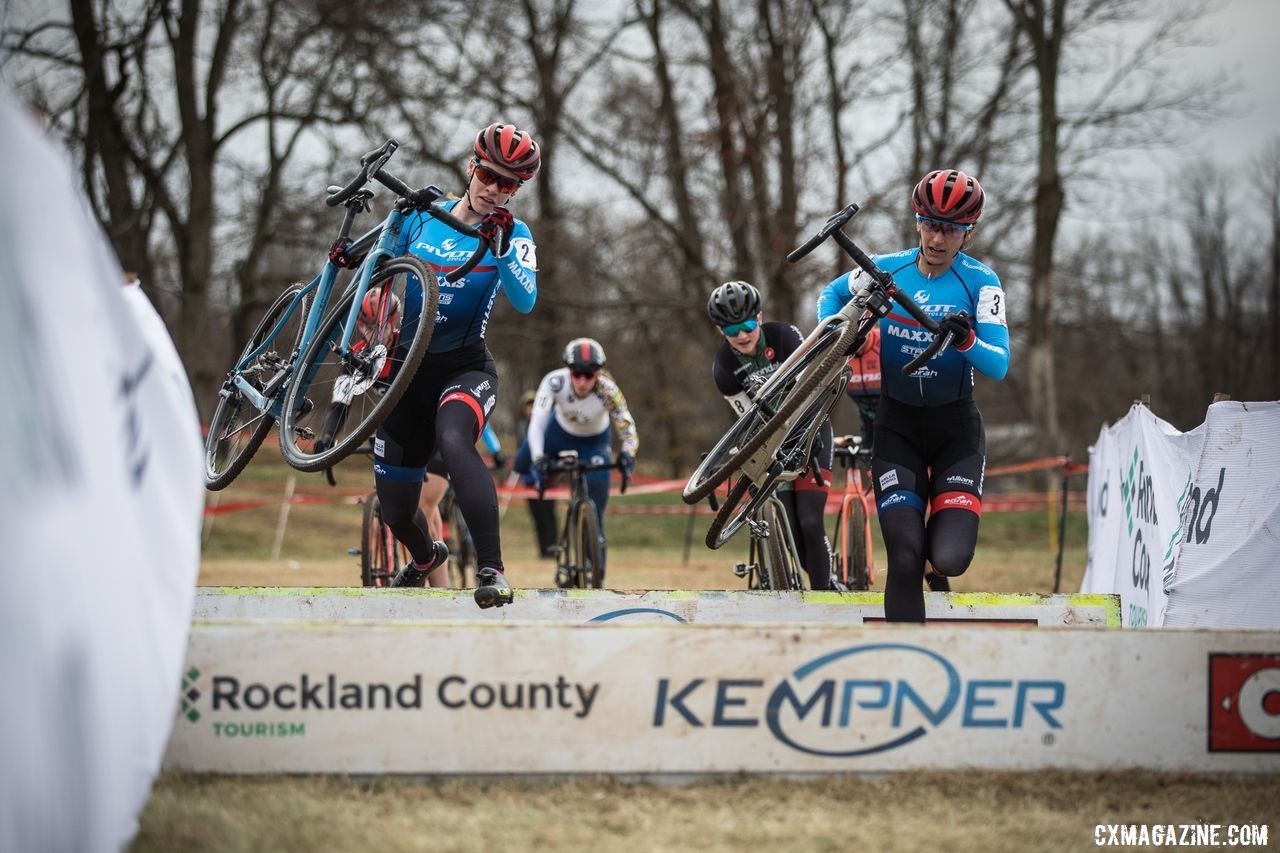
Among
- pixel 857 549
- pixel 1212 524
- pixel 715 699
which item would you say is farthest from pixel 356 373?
pixel 1212 524

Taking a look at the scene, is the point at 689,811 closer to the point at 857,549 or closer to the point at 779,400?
the point at 779,400

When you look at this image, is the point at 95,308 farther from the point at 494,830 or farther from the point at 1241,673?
the point at 1241,673

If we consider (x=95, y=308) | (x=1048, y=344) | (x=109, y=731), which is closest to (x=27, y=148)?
(x=95, y=308)

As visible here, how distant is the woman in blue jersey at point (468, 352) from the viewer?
18.4ft

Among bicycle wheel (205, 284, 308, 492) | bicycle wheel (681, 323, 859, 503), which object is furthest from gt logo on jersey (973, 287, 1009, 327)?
bicycle wheel (205, 284, 308, 492)

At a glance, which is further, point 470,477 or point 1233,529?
point 1233,529

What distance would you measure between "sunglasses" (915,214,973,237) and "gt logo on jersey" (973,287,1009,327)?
0.31 meters

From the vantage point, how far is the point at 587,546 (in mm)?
9992

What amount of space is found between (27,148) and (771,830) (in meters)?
2.68

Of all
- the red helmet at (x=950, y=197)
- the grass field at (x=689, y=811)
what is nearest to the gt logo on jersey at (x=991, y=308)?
the red helmet at (x=950, y=197)

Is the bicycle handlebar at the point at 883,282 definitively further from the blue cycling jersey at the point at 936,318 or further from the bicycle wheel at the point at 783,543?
the bicycle wheel at the point at 783,543

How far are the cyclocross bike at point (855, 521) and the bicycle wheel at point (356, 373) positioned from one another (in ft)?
11.4

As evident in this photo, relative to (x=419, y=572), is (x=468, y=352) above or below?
above

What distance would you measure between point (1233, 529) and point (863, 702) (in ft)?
10.2
